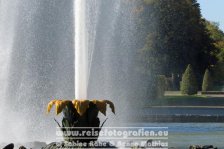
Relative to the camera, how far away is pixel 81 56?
12.5m

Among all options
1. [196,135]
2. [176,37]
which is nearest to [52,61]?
[196,135]

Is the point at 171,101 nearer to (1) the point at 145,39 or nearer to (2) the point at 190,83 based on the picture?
(2) the point at 190,83

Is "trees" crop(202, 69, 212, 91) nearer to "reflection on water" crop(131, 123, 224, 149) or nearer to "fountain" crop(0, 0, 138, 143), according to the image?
"fountain" crop(0, 0, 138, 143)

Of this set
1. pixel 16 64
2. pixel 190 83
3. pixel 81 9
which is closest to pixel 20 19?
pixel 16 64

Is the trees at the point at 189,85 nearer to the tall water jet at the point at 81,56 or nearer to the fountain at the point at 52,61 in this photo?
the fountain at the point at 52,61

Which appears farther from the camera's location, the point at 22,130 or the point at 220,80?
the point at 220,80

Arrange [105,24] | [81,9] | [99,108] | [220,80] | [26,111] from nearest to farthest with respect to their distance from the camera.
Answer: [99,108]
[81,9]
[26,111]
[105,24]
[220,80]

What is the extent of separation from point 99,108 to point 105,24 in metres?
24.6

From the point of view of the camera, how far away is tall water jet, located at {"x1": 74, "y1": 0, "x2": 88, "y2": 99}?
38.6 feet

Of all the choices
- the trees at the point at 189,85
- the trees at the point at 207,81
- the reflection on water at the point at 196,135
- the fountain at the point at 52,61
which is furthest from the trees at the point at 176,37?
the reflection on water at the point at 196,135

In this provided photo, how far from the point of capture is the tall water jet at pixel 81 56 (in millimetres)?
11773

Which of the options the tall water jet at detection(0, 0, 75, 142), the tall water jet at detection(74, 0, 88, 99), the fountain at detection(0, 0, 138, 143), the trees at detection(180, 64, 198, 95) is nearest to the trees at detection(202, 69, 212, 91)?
the trees at detection(180, 64, 198, 95)

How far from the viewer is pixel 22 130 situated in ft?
61.9

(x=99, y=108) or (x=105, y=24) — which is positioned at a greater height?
(x=105, y=24)
